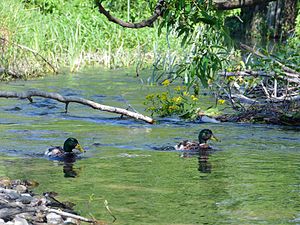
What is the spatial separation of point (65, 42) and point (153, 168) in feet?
46.7

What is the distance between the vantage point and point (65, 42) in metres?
25.0

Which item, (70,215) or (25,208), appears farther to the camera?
(25,208)

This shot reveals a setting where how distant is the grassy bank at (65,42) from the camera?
72.2 ft

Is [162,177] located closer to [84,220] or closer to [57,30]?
[84,220]

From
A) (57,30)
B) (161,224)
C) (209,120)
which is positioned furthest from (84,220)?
(57,30)

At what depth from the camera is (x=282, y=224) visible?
8.09m

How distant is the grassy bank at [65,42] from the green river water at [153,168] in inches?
164

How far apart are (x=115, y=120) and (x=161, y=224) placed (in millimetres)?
7851

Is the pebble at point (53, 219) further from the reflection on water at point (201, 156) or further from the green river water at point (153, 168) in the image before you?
the reflection on water at point (201, 156)

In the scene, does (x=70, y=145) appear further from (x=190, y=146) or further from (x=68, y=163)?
(x=190, y=146)

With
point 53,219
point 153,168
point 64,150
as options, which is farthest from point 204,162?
point 53,219

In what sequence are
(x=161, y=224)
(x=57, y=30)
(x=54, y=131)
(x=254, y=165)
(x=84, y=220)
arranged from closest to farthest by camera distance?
(x=84, y=220) < (x=161, y=224) < (x=254, y=165) < (x=54, y=131) < (x=57, y=30)

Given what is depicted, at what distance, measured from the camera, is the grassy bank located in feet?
72.2

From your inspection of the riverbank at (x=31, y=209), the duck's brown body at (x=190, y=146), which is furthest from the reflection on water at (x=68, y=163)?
the riverbank at (x=31, y=209)
